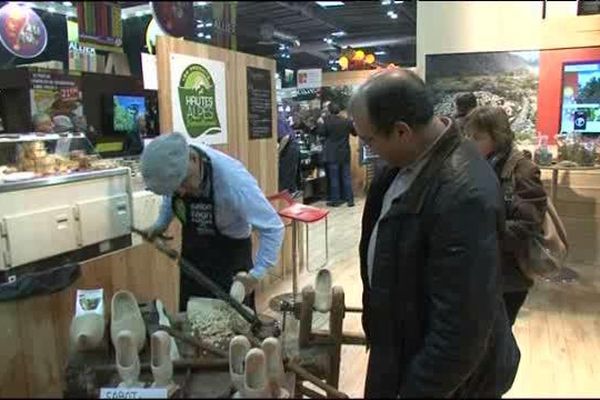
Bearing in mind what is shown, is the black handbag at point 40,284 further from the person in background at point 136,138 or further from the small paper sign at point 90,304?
the person in background at point 136,138

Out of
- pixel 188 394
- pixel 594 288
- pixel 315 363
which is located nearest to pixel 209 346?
pixel 315 363

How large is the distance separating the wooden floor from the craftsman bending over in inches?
14.7

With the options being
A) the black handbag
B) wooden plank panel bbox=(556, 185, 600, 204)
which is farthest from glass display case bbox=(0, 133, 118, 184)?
wooden plank panel bbox=(556, 185, 600, 204)

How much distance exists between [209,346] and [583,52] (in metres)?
2.17

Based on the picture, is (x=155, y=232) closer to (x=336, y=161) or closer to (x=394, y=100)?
(x=336, y=161)

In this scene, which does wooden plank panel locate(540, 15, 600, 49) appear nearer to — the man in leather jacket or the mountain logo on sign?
the man in leather jacket

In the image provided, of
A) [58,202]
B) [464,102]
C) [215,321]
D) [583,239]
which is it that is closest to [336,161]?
[464,102]

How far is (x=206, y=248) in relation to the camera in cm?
210

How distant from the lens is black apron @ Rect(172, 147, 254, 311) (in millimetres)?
2043

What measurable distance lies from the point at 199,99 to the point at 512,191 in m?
1.57

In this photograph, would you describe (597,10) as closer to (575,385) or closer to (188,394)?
(575,385)

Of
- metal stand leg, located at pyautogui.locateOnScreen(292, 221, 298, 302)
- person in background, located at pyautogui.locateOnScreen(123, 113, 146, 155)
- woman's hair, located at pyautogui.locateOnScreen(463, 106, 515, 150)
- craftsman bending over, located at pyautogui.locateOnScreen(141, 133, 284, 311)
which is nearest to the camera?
craftsman bending over, located at pyautogui.locateOnScreen(141, 133, 284, 311)

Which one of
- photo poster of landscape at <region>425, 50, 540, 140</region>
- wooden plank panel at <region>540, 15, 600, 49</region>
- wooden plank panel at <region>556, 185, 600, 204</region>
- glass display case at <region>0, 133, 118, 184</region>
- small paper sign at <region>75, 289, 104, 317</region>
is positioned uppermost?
wooden plank panel at <region>540, 15, 600, 49</region>

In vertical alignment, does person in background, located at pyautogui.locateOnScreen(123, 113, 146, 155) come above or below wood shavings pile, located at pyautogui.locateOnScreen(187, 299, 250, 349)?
above
